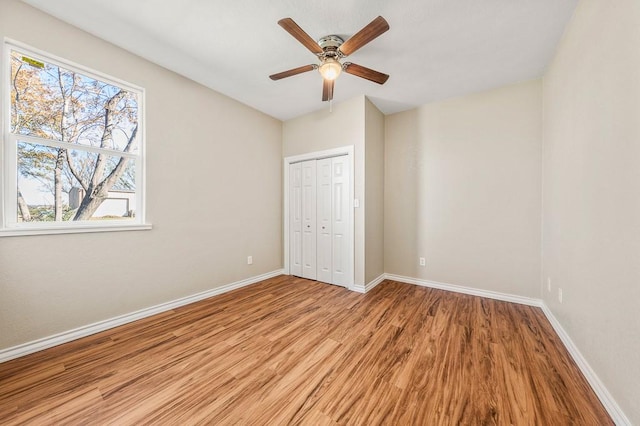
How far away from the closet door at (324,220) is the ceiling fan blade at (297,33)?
69.9 inches

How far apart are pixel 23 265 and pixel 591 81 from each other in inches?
175

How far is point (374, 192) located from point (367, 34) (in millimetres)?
2138

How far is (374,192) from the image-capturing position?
3539mm

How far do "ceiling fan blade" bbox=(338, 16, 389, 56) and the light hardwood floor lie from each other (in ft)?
8.09

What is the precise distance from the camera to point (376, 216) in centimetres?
360

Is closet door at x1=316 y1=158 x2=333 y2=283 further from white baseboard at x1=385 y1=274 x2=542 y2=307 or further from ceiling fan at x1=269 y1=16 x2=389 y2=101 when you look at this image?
ceiling fan at x1=269 y1=16 x2=389 y2=101

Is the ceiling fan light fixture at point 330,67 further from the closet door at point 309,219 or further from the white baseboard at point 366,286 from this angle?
the white baseboard at point 366,286

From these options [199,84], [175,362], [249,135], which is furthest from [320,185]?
[175,362]

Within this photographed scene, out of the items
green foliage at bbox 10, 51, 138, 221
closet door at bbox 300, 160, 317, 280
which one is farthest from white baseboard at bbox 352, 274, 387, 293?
green foliage at bbox 10, 51, 138, 221

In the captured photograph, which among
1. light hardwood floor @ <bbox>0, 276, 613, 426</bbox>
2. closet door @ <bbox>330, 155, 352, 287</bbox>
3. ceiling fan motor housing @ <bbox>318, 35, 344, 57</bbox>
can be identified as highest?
ceiling fan motor housing @ <bbox>318, 35, 344, 57</bbox>

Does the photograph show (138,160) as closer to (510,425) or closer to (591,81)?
(510,425)

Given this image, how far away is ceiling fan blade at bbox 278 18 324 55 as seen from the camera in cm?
163

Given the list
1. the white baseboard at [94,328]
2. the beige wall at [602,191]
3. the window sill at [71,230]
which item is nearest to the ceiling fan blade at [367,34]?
the beige wall at [602,191]

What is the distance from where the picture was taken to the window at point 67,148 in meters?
1.82
